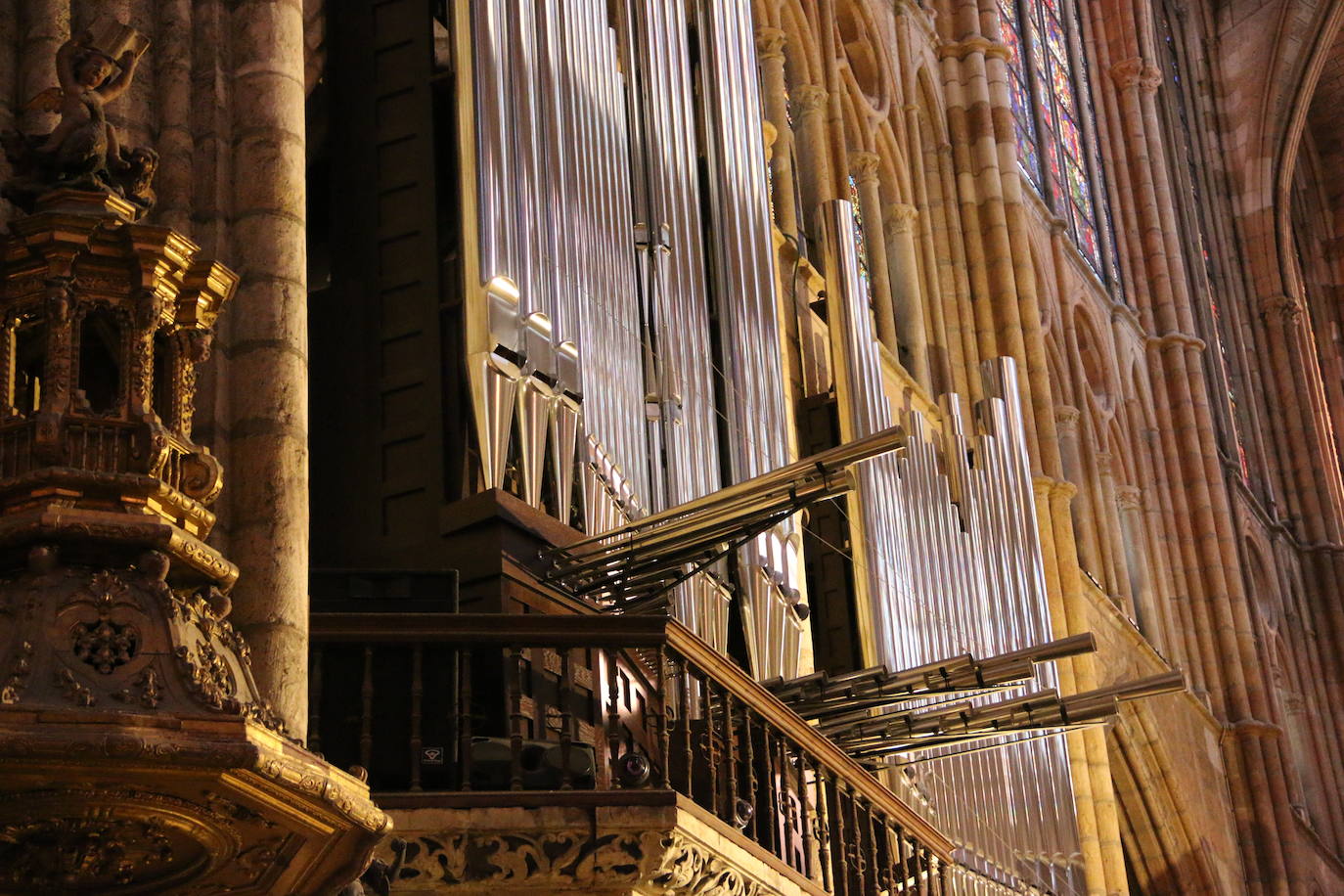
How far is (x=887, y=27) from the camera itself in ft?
59.4

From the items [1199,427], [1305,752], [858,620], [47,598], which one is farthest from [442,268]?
[1305,752]

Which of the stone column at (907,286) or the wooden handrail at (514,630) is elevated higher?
the stone column at (907,286)

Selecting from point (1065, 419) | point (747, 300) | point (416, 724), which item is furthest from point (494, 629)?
point (1065, 419)

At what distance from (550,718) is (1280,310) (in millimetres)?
25338

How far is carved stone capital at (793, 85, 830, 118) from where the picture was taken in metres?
16.1

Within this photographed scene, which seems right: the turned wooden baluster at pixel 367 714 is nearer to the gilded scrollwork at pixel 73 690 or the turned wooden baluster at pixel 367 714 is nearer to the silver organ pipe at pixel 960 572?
the gilded scrollwork at pixel 73 690

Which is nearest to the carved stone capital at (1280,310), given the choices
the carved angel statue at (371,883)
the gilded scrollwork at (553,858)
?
the gilded scrollwork at (553,858)

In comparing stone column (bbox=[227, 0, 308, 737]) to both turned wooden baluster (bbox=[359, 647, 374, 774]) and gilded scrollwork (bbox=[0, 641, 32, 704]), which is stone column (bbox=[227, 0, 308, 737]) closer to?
turned wooden baluster (bbox=[359, 647, 374, 774])

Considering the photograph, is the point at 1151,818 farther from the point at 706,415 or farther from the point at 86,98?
the point at 86,98

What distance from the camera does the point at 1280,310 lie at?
103 ft

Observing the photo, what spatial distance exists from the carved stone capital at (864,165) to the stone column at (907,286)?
70 centimetres

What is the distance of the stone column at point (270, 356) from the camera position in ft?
19.2

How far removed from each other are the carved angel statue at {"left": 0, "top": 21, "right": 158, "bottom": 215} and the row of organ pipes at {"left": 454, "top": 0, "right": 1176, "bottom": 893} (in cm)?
310

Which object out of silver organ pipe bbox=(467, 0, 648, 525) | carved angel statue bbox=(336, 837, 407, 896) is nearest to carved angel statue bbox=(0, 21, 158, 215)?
carved angel statue bbox=(336, 837, 407, 896)
